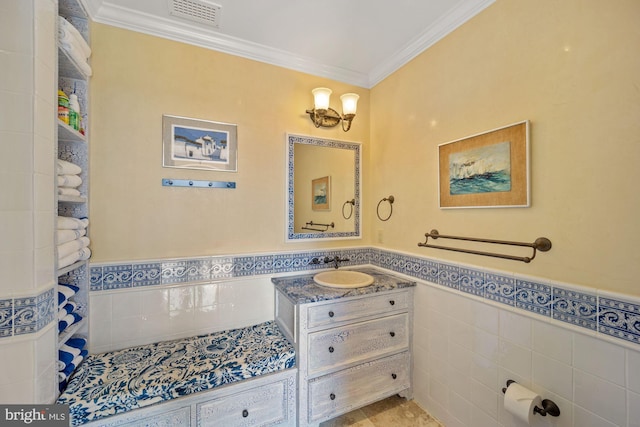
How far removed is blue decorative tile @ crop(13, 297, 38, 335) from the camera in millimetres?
974

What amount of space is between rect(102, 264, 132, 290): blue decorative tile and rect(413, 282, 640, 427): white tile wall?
1.92 meters

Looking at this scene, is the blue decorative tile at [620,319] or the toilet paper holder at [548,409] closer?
the blue decorative tile at [620,319]

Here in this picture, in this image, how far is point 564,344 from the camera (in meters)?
1.12

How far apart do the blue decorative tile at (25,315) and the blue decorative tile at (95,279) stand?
0.57 meters

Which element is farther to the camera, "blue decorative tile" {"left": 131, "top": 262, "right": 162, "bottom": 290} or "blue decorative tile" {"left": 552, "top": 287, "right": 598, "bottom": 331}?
"blue decorative tile" {"left": 131, "top": 262, "right": 162, "bottom": 290}

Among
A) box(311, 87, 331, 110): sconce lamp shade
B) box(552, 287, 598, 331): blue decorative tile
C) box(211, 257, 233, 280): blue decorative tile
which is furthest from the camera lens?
box(311, 87, 331, 110): sconce lamp shade

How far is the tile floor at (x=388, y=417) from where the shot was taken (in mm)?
1667

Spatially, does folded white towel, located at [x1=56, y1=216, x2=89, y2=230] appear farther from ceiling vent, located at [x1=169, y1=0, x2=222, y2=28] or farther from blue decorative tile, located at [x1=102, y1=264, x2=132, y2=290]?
ceiling vent, located at [x1=169, y1=0, x2=222, y2=28]

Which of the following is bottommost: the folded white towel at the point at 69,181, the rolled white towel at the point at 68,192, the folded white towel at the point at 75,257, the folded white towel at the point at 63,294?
the folded white towel at the point at 63,294

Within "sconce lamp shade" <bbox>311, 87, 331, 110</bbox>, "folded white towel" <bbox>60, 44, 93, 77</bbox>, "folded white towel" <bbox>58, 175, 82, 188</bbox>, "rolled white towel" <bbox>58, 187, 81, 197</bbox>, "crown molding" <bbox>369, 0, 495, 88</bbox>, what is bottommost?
"rolled white towel" <bbox>58, 187, 81, 197</bbox>

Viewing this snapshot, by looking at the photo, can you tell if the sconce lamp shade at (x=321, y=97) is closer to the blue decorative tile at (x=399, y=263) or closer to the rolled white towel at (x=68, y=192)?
the blue decorative tile at (x=399, y=263)

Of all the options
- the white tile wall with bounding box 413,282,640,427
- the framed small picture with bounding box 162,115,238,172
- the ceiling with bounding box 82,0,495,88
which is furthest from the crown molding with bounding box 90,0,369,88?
the white tile wall with bounding box 413,282,640,427

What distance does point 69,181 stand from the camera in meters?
1.29

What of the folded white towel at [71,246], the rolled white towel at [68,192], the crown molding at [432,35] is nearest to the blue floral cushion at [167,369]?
the folded white towel at [71,246]
